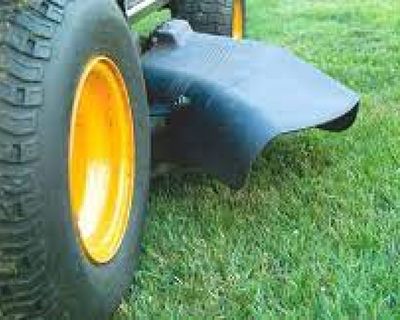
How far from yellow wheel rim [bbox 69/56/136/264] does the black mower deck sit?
0.44 m

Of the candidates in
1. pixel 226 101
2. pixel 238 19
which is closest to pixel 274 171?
pixel 226 101

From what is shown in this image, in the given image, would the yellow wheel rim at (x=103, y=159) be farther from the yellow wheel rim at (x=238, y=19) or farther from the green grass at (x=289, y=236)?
the yellow wheel rim at (x=238, y=19)

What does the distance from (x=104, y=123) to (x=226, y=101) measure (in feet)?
1.86

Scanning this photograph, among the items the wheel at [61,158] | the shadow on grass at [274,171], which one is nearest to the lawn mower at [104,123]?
the wheel at [61,158]

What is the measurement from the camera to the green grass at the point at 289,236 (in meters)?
2.76

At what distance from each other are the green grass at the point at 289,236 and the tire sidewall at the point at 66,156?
17cm

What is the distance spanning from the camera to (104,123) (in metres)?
2.86

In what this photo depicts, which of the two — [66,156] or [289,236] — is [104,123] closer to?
[66,156]

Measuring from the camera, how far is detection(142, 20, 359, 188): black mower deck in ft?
10.7

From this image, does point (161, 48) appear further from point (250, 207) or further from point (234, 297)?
point (234, 297)

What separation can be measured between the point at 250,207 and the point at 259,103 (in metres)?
0.33

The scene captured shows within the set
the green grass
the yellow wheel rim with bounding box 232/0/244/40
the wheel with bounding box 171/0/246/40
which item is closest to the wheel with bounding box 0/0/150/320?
the green grass

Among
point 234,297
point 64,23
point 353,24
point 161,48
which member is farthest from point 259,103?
point 353,24

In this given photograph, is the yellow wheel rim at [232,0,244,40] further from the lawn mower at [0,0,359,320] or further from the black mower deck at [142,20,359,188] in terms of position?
the black mower deck at [142,20,359,188]
